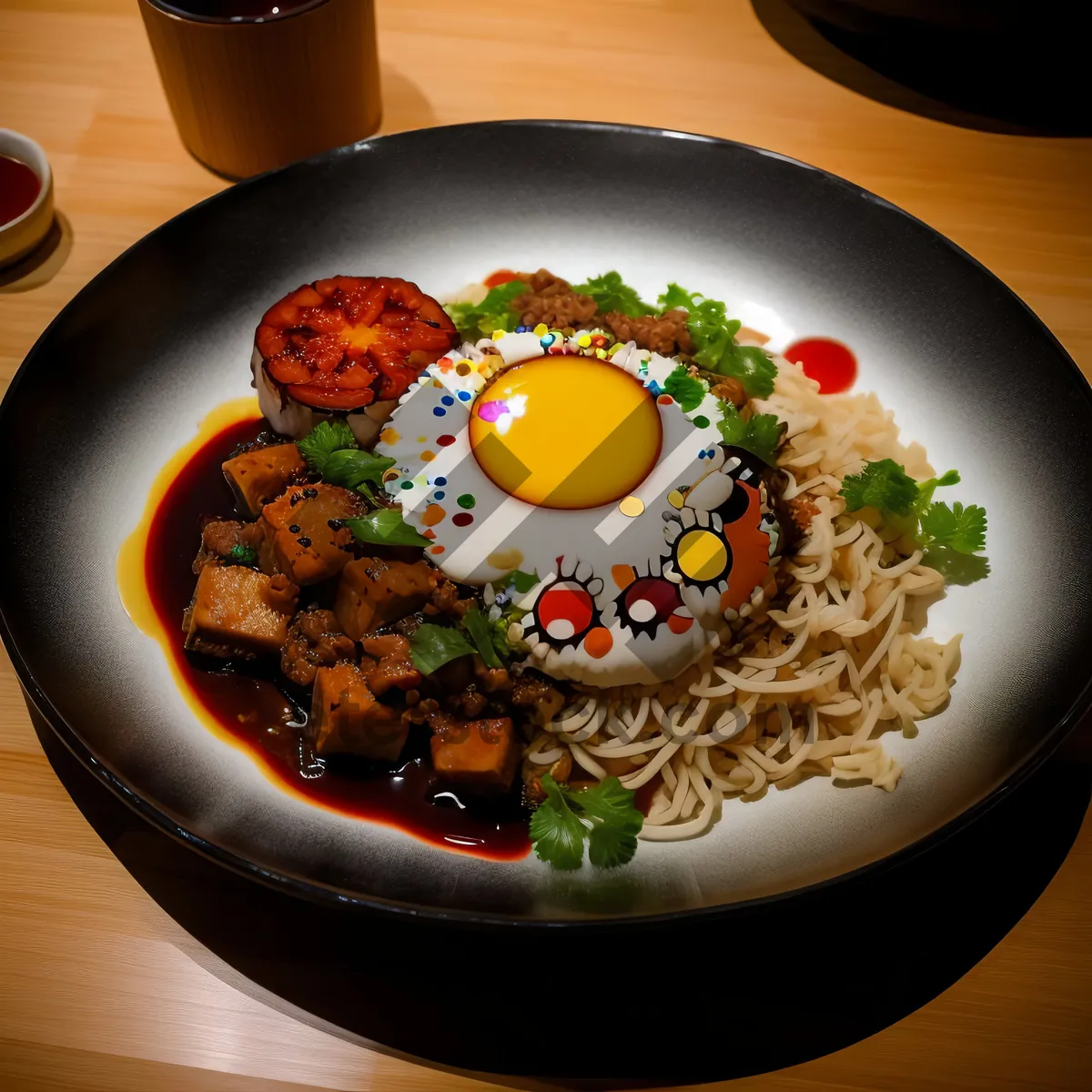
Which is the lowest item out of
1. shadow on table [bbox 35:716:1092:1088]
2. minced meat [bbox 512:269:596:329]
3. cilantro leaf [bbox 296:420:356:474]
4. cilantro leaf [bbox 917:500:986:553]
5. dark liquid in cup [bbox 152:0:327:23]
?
shadow on table [bbox 35:716:1092:1088]

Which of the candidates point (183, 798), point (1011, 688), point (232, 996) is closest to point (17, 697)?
point (183, 798)

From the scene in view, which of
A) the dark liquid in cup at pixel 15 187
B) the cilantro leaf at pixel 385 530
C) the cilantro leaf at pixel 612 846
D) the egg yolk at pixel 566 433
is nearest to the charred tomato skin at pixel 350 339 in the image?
the egg yolk at pixel 566 433

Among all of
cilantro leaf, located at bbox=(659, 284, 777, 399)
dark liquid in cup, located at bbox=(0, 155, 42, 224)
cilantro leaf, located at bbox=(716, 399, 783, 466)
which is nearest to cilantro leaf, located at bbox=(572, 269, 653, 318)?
cilantro leaf, located at bbox=(659, 284, 777, 399)

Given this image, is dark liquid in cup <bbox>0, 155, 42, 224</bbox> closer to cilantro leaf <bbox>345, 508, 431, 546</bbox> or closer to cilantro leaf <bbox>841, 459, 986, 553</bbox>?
cilantro leaf <bbox>345, 508, 431, 546</bbox>

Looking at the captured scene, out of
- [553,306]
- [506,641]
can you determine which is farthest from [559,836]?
[553,306]

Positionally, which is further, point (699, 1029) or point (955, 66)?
point (955, 66)

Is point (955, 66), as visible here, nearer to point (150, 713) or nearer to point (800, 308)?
point (800, 308)
